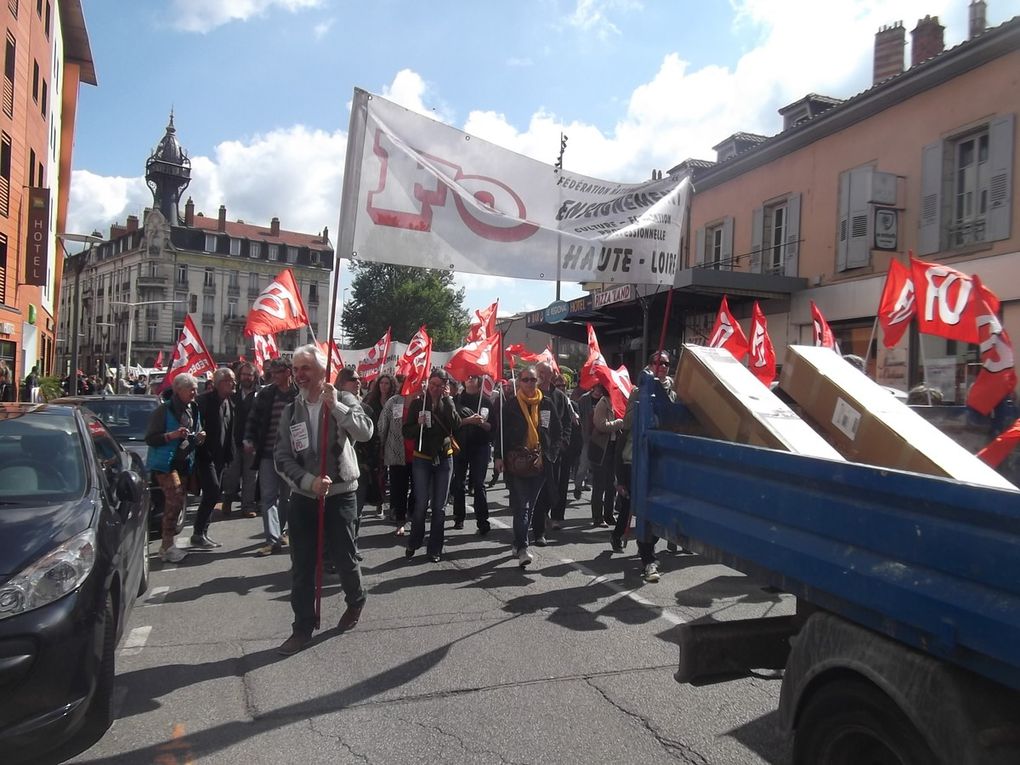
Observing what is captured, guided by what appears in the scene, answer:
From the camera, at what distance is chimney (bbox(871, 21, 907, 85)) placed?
1925 centimetres

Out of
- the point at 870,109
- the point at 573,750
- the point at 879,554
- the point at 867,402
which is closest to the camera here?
the point at 879,554

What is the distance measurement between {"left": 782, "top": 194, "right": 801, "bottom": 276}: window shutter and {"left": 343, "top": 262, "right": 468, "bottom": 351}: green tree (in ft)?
144

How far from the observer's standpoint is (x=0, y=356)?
21.8 m

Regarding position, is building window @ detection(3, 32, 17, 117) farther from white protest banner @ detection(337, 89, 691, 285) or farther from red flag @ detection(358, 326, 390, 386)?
white protest banner @ detection(337, 89, 691, 285)

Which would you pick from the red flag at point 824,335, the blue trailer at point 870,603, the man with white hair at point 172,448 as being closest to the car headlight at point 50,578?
the blue trailer at point 870,603

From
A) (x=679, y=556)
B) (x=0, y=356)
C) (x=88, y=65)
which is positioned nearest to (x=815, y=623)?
(x=679, y=556)

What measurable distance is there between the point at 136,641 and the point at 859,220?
49.4 ft

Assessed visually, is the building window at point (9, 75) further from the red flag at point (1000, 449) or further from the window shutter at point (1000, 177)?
the red flag at point (1000, 449)

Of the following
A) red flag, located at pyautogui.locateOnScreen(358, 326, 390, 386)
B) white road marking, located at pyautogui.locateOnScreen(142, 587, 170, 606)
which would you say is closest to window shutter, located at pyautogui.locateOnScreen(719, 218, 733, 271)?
red flag, located at pyautogui.locateOnScreen(358, 326, 390, 386)

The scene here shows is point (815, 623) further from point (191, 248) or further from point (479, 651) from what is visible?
point (191, 248)

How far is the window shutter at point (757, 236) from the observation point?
19.2 metres

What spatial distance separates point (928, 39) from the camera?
59.9 feet

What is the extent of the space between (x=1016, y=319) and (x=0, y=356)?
79.0ft

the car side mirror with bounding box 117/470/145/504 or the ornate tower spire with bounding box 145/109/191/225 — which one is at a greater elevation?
the ornate tower spire with bounding box 145/109/191/225
